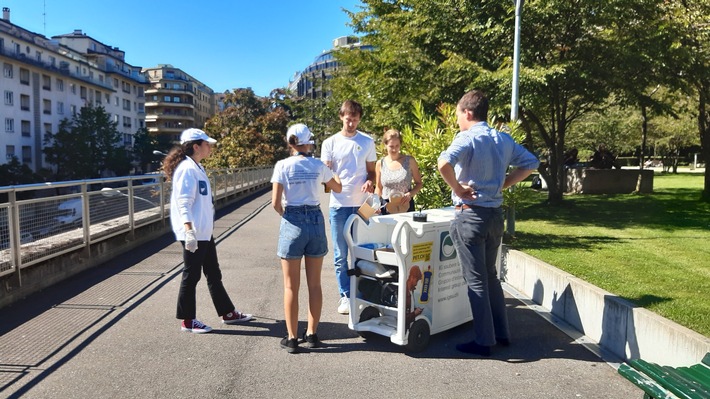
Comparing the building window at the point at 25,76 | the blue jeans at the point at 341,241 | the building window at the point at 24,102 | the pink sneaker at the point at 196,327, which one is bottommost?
the pink sneaker at the point at 196,327

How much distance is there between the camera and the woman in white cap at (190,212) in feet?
15.6

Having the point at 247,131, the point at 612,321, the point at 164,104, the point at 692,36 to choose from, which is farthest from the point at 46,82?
the point at 612,321

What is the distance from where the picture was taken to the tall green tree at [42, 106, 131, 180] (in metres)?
58.3

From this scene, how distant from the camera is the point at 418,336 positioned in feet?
14.5

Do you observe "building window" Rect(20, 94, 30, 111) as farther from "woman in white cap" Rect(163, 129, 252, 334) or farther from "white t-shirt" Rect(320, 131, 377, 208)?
"white t-shirt" Rect(320, 131, 377, 208)

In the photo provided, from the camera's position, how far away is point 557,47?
1404 cm

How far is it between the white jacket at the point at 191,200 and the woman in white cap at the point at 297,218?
83 centimetres

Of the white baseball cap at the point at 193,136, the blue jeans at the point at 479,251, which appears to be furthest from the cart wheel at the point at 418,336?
the white baseball cap at the point at 193,136

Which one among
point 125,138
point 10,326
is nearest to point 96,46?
point 125,138

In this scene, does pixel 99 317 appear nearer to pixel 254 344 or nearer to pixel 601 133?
pixel 254 344

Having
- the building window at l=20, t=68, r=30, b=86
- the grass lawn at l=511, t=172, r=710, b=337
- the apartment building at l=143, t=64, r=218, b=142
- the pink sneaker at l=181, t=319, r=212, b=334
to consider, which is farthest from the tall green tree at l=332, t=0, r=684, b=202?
the apartment building at l=143, t=64, r=218, b=142

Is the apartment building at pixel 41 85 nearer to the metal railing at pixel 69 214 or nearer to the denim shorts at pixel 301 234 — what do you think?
the metal railing at pixel 69 214

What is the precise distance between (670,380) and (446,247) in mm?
2178

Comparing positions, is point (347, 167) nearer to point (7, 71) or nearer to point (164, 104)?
point (7, 71)
